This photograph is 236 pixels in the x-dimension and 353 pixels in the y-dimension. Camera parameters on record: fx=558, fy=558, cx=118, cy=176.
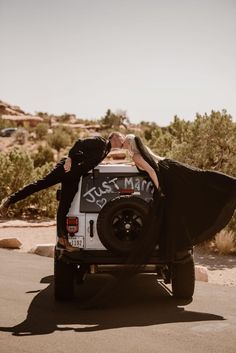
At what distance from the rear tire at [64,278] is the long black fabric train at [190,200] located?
1288 millimetres

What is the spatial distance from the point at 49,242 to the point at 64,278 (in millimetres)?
7365

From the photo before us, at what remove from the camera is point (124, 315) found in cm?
657

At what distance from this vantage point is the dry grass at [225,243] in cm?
1274

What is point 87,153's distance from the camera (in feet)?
24.7

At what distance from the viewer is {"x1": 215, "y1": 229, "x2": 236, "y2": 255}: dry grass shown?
12742 millimetres

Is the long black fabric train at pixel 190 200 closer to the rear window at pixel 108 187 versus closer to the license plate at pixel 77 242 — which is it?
the rear window at pixel 108 187

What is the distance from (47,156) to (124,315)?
3468cm

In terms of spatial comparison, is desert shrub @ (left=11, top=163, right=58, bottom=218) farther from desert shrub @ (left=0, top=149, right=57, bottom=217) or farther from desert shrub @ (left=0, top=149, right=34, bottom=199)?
desert shrub @ (left=0, top=149, right=34, bottom=199)

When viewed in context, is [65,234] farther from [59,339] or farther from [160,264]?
[59,339]

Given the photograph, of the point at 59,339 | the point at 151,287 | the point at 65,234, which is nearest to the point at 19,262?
the point at 151,287

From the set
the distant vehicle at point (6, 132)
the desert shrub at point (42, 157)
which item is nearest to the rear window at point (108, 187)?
the desert shrub at point (42, 157)

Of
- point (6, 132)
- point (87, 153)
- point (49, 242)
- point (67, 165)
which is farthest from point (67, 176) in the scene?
point (6, 132)

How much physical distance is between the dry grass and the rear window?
5783mm

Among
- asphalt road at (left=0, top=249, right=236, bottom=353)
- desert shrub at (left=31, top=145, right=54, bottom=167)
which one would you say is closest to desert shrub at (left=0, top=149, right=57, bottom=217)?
asphalt road at (left=0, top=249, right=236, bottom=353)
